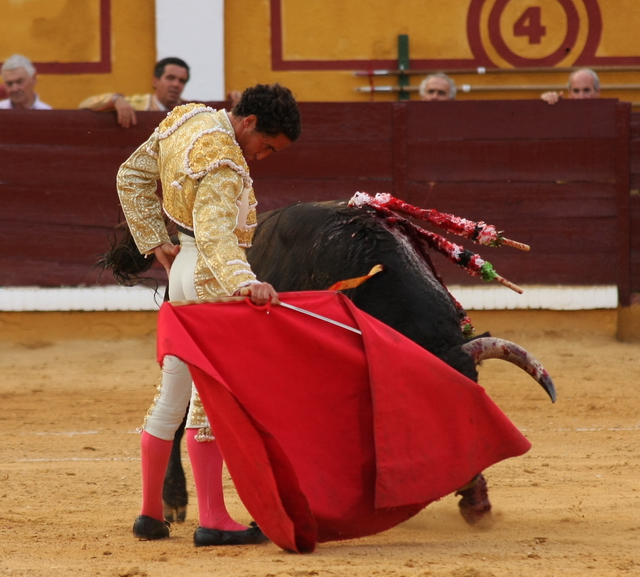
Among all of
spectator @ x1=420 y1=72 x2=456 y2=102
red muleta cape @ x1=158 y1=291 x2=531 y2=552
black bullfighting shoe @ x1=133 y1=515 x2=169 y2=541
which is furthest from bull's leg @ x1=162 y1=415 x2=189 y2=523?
spectator @ x1=420 y1=72 x2=456 y2=102

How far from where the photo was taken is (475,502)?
2.94m

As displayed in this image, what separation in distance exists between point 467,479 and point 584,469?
3.92ft

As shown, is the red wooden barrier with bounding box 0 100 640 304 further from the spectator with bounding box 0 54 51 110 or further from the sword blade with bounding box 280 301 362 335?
the sword blade with bounding box 280 301 362 335

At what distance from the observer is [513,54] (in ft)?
25.8

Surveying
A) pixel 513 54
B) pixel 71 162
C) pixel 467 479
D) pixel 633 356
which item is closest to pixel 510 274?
pixel 633 356

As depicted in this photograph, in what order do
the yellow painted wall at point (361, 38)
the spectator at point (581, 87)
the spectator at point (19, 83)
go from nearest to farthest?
the spectator at point (19, 83)
the spectator at point (581, 87)
the yellow painted wall at point (361, 38)

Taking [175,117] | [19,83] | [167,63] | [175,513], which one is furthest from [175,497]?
[19,83]

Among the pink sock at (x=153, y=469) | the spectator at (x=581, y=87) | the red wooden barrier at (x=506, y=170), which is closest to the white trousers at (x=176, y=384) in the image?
the pink sock at (x=153, y=469)

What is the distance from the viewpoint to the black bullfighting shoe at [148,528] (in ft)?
9.15

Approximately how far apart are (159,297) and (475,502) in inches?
157

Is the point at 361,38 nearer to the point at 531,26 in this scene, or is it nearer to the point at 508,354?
the point at 531,26

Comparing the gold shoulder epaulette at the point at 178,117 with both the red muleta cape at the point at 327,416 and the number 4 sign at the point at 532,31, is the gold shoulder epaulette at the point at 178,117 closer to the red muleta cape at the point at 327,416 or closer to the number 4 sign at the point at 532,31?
the red muleta cape at the point at 327,416

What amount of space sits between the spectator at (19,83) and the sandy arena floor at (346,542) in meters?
1.33

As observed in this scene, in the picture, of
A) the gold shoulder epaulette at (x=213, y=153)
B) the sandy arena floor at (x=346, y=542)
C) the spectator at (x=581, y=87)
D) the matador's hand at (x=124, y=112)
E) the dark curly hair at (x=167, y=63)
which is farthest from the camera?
the spectator at (x=581, y=87)
